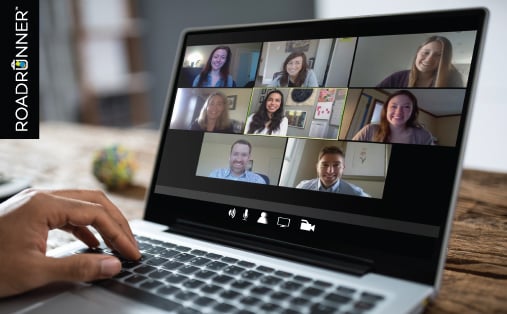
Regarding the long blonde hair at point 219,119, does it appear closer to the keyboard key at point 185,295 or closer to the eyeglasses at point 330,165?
the eyeglasses at point 330,165

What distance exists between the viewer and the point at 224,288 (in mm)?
519

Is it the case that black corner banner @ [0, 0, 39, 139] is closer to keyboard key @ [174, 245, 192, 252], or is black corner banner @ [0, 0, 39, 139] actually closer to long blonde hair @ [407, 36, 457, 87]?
keyboard key @ [174, 245, 192, 252]

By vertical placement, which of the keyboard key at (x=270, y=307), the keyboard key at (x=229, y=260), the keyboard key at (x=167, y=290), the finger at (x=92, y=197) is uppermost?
the finger at (x=92, y=197)

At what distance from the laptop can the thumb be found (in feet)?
0.05

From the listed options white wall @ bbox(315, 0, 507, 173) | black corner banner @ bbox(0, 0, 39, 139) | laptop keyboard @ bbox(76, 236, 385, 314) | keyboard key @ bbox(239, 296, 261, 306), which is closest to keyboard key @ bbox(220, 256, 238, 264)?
laptop keyboard @ bbox(76, 236, 385, 314)

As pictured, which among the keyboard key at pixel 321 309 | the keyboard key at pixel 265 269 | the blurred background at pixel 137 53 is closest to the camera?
the keyboard key at pixel 321 309

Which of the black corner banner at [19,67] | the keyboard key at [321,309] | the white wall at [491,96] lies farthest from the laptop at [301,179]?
the white wall at [491,96]

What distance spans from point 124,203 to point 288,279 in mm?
553

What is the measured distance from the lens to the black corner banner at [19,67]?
2.96ft

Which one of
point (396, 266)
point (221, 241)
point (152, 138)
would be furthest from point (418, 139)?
point (152, 138)

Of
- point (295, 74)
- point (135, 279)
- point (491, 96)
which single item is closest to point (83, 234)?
point (135, 279)

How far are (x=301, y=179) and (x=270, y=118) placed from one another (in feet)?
0.35

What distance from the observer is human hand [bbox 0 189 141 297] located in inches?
21.1

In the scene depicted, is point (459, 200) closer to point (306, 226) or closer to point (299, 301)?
point (306, 226)
